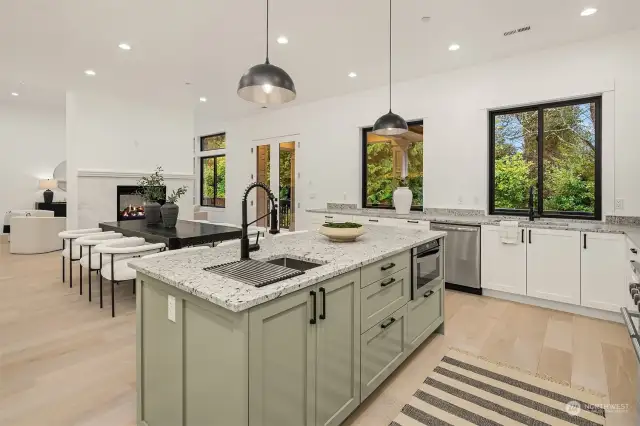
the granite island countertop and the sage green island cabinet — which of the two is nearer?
the sage green island cabinet

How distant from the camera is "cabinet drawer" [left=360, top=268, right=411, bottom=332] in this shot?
1.94 metres

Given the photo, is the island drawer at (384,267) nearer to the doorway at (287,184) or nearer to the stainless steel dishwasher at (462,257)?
the stainless steel dishwasher at (462,257)

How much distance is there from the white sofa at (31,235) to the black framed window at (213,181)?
364cm

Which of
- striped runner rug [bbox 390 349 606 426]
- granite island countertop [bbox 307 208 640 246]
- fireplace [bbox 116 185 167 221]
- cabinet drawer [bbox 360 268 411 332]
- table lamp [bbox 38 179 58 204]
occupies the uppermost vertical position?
table lamp [bbox 38 179 58 204]

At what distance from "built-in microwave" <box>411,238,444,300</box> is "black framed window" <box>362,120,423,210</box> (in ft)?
8.61

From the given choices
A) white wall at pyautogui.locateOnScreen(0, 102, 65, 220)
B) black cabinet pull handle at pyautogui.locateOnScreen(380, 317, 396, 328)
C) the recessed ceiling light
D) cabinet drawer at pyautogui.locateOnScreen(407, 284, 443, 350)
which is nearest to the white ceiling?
the recessed ceiling light

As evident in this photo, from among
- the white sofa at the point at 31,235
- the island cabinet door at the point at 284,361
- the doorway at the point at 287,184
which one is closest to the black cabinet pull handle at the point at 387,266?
the island cabinet door at the point at 284,361

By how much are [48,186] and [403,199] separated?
337 inches

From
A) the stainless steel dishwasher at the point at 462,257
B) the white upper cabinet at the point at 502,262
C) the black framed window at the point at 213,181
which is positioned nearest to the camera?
the white upper cabinet at the point at 502,262

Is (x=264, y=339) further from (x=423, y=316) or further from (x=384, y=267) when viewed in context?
(x=423, y=316)

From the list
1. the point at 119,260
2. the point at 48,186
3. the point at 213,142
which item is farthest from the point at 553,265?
the point at 48,186

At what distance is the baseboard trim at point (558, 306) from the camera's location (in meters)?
3.41

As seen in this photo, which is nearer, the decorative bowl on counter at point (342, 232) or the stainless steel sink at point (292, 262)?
the stainless steel sink at point (292, 262)

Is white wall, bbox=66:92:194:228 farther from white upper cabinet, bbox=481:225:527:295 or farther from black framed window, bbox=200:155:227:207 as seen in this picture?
white upper cabinet, bbox=481:225:527:295
